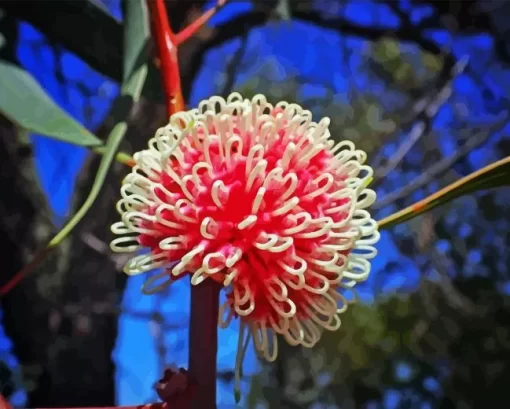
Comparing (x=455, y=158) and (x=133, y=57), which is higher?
(x=455, y=158)

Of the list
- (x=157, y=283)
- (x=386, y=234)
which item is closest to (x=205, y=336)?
(x=157, y=283)

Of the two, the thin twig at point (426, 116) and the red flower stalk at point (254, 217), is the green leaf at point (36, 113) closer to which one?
the red flower stalk at point (254, 217)

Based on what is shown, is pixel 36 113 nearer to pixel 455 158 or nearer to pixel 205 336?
pixel 205 336

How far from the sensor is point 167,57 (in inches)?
15.4

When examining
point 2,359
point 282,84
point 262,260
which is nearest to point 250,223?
point 262,260

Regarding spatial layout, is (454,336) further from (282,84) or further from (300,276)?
(300,276)

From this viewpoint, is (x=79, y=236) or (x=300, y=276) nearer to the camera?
(x=300, y=276)

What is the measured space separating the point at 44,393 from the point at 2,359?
7 centimetres

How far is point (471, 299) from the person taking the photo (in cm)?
120

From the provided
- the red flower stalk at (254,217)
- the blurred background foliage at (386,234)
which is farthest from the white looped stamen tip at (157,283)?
the blurred background foliage at (386,234)

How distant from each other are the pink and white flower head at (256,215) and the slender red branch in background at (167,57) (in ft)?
0.19

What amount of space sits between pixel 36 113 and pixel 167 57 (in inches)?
3.1

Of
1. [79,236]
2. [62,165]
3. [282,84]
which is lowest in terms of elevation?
[79,236]

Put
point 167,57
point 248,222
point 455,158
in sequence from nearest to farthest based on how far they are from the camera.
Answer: point 248,222, point 167,57, point 455,158
